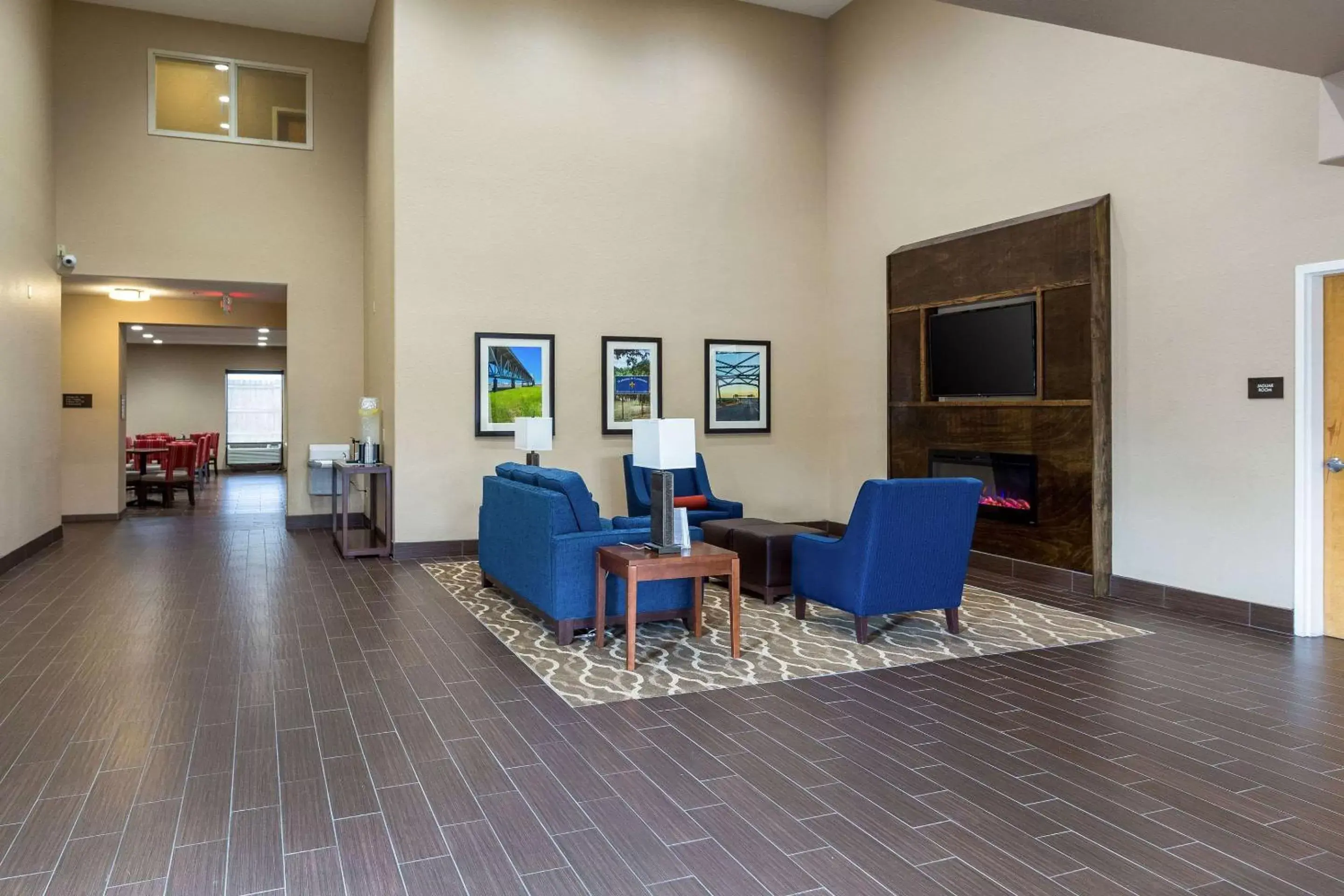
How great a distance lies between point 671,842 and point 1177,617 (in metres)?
4.59

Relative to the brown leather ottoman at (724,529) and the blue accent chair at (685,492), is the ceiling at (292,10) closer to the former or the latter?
the blue accent chair at (685,492)

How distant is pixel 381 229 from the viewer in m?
9.05

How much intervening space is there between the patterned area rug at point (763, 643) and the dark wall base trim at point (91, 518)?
7.32m

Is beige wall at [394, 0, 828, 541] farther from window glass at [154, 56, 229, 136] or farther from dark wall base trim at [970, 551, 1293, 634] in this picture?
window glass at [154, 56, 229, 136]

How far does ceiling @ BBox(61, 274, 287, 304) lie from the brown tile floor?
5463 mm

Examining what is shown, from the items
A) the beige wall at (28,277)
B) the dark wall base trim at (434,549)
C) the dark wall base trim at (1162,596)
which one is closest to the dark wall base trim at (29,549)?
the beige wall at (28,277)

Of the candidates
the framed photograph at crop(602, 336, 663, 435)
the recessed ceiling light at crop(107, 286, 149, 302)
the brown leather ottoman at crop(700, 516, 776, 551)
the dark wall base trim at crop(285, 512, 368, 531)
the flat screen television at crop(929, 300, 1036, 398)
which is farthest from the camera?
the recessed ceiling light at crop(107, 286, 149, 302)

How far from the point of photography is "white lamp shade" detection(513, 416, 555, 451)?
7.51 meters

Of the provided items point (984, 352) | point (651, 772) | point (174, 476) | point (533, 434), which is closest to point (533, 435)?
point (533, 434)

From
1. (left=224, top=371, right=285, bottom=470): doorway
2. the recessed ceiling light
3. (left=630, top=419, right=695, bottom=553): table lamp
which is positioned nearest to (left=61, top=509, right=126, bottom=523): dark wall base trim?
the recessed ceiling light

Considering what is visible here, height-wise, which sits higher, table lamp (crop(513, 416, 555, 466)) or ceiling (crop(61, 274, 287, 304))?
ceiling (crop(61, 274, 287, 304))

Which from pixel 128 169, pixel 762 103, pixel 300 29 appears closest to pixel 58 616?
pixel 128 169

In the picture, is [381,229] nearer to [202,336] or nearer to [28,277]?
[28,277]

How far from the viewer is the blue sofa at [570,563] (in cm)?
530
